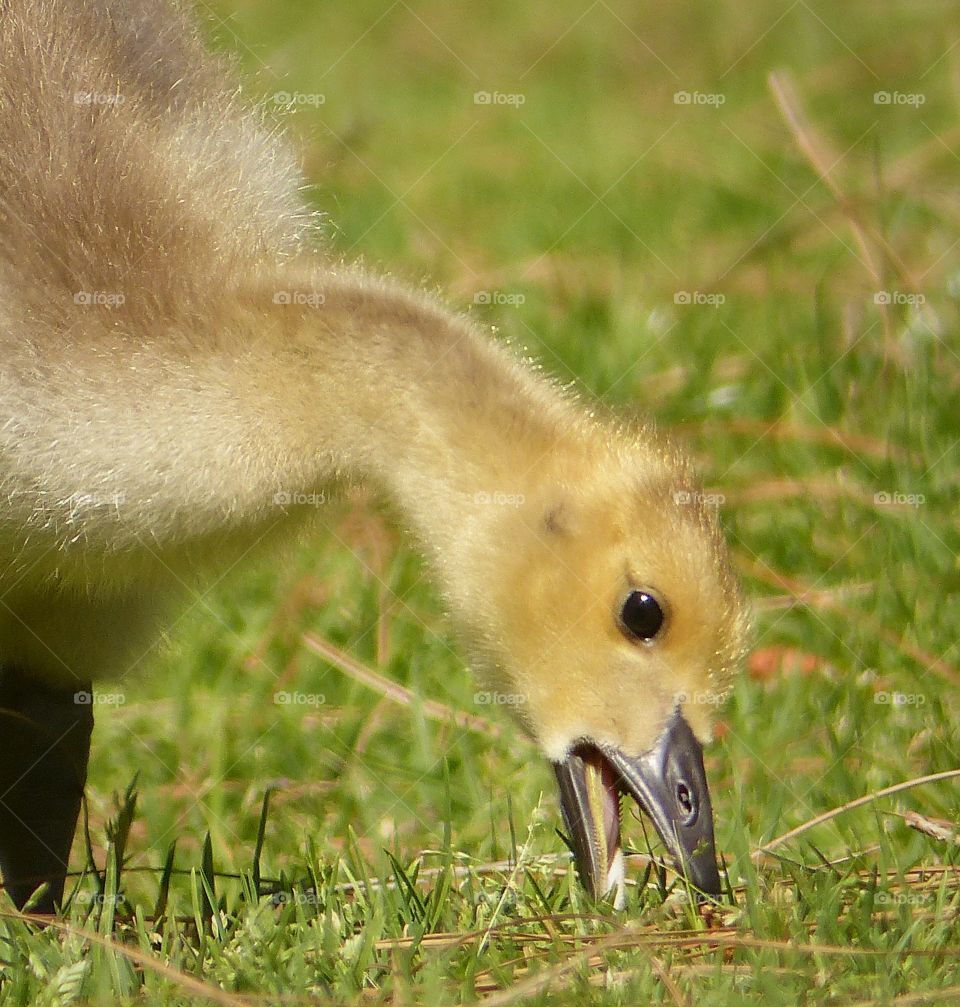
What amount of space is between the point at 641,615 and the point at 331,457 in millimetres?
541

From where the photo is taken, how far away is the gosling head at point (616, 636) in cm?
264

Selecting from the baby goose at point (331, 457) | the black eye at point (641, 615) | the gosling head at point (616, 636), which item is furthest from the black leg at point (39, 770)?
the black eye at point (641, 615)

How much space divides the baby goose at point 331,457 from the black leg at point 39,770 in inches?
20.9

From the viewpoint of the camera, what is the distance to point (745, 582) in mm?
3838

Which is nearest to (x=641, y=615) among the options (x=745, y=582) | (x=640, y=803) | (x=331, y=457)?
(x=640, y=803)

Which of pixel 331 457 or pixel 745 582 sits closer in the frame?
pixel 331 457

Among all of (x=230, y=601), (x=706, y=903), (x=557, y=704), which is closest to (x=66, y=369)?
(x=557, y=704)

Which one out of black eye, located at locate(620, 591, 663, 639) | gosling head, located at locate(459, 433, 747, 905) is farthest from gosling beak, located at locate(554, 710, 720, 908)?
black eye, located at locate(620, 591, 663, 639)

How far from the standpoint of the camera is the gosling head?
2.64 m

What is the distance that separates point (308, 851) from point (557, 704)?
24.8 inches

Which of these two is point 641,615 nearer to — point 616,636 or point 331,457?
point 616,636

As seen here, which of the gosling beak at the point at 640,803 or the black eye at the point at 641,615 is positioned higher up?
the black eye at the point at 641,615

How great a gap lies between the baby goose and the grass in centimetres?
29

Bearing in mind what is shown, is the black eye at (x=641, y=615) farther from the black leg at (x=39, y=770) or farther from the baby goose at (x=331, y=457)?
the black leg at (x=39, y=770)
